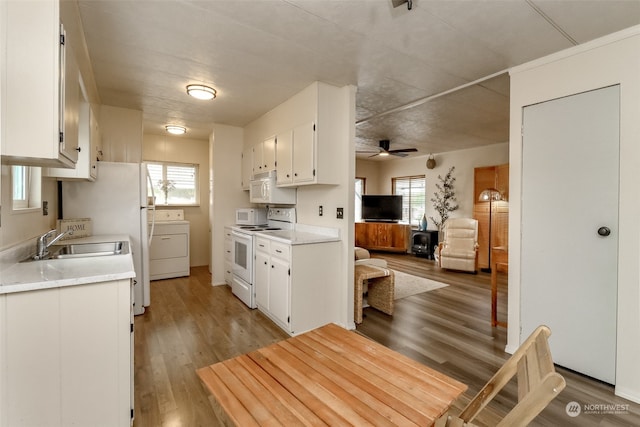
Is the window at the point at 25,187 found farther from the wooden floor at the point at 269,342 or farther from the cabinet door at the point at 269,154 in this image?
the cabinet door at the point at 269,154

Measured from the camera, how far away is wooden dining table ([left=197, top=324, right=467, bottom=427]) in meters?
0.83

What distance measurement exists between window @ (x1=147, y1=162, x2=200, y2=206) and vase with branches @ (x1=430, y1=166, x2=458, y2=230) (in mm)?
5463

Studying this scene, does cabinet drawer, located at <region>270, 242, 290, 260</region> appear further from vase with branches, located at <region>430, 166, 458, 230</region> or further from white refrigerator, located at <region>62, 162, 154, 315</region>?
vase with branches, located at <region>430, 166, 458, 230</region>

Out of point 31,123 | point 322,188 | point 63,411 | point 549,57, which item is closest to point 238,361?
point 63,411

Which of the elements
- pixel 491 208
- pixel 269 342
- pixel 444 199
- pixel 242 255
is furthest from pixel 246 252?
pixel 444 199

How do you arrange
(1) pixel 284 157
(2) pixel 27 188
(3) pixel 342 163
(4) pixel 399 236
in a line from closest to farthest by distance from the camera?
(2) pixel 27 188 → (3) pixel 342 163 → (1) pixel 284 157 → (4) pixel 399 236

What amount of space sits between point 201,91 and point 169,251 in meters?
2.98

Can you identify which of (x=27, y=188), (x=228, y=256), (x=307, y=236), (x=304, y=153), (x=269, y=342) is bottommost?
(x=269, y=342)

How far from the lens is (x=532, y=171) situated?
2482 mm

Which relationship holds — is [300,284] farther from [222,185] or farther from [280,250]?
[222,185]

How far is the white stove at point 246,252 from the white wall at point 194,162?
6.24ft

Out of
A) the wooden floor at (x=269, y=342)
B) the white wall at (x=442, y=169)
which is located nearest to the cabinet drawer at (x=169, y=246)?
the wooden floor at (x=269, y=342)

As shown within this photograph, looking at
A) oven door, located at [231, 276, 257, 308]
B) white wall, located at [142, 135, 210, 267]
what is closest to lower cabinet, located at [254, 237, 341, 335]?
oven door, located at [231, 276, 257, 308]

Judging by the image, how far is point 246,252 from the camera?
12.1 feet
